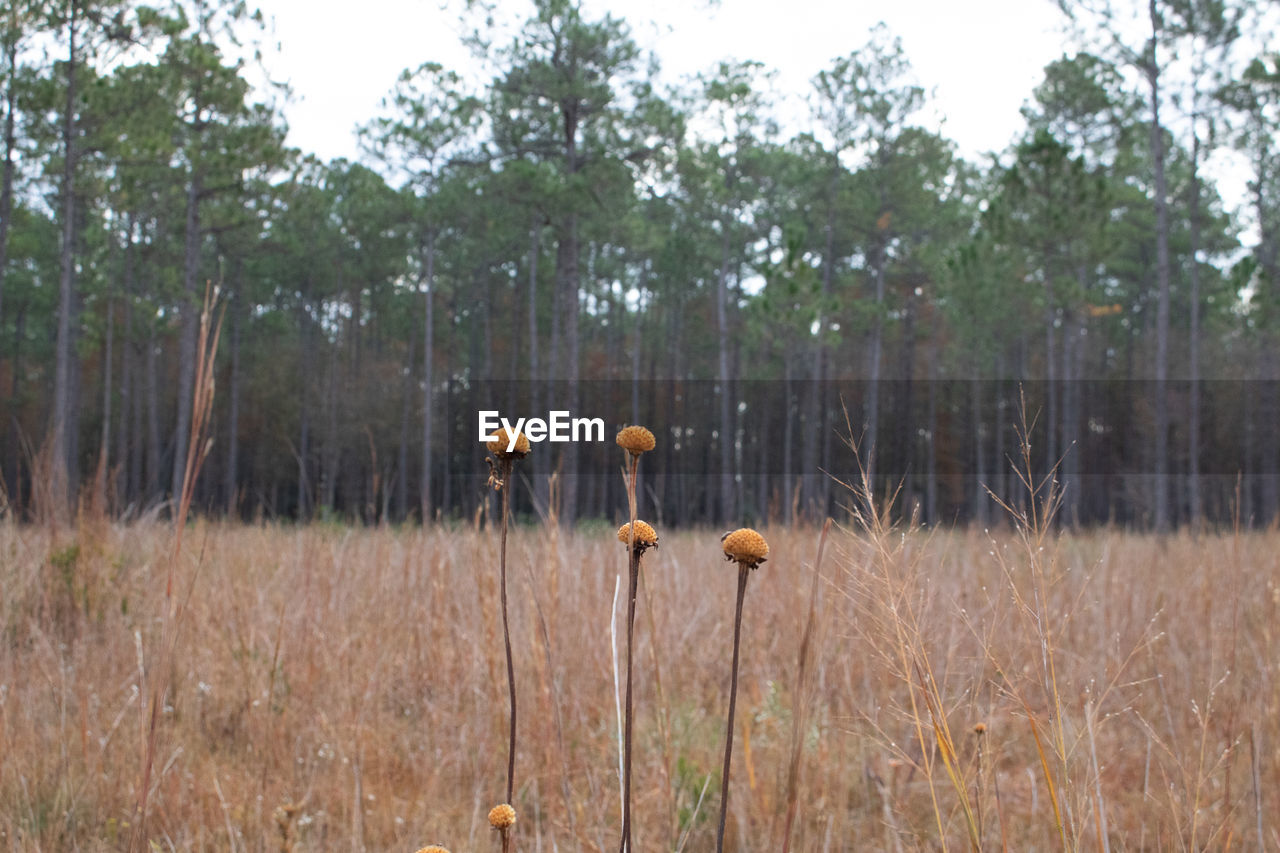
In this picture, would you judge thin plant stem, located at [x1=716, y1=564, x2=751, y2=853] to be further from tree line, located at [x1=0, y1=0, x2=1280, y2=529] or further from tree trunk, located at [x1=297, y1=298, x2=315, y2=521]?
tree trunk, located at [x1=297, y1=298, x2=315, y2=521]

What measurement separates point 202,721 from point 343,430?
23.6 metres

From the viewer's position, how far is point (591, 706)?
2531 millimetres

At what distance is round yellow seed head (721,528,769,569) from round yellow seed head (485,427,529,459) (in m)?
0.17

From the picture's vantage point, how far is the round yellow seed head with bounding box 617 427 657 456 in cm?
63

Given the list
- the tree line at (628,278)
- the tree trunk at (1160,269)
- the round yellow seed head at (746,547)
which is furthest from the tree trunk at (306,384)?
the round yellow seed head at (746,547)

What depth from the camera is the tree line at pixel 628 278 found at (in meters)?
13.2

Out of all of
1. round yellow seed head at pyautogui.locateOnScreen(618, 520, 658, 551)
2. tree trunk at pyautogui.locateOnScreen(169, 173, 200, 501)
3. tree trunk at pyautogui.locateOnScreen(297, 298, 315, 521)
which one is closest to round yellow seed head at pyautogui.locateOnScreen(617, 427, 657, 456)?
round yellow seed head at pyautogui.locateOnScreen(618, 520, 658, 551)

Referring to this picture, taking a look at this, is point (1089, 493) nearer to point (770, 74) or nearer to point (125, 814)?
point (770, 74)

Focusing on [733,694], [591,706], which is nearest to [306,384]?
[591,706]

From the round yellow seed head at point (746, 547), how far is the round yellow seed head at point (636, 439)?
94 millimetres

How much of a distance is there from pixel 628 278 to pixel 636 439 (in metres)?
27.9

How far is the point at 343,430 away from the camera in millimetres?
24844

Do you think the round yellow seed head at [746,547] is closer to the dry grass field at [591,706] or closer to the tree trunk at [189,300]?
the dry grass field at [591,706]

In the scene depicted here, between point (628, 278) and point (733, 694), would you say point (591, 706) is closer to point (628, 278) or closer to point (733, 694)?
point (733, 694)
